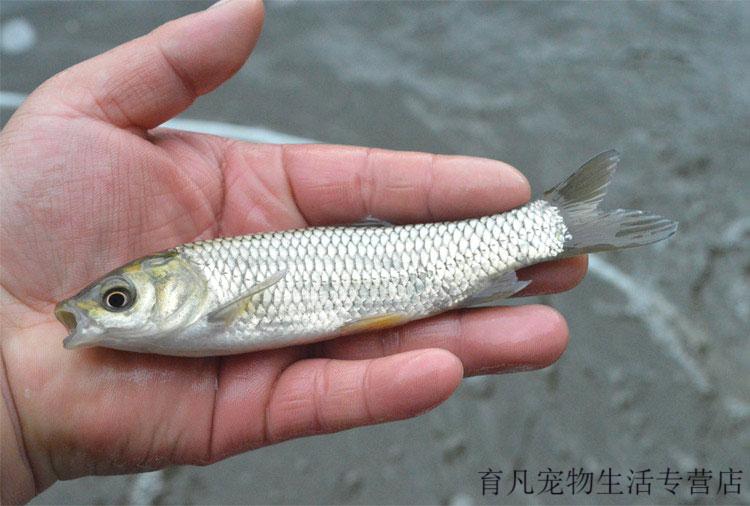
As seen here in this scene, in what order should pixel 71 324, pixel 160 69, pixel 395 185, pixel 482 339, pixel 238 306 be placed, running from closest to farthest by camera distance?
1. pixel 71 324
2. pixel 238 306
3. pixel 482 339
4. pixel 160 69
5. pixel 395 185

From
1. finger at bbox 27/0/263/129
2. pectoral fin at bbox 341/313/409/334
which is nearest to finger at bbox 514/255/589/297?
pectoral fin at bbox 341/313/409/334

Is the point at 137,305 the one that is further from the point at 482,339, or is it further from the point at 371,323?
the point at 482,339

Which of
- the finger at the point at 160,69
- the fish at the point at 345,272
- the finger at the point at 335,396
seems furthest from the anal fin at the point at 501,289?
the finger at the point at 160,69

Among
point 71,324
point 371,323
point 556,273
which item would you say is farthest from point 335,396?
point 556,273

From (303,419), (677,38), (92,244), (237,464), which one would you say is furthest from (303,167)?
(677,38)

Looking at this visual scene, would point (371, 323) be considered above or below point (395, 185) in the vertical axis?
below

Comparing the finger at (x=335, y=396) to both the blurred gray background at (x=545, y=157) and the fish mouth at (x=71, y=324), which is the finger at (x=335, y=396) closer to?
the fish mouth at (x=71, y=324)

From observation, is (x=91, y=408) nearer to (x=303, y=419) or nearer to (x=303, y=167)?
(x=303, y=419)
